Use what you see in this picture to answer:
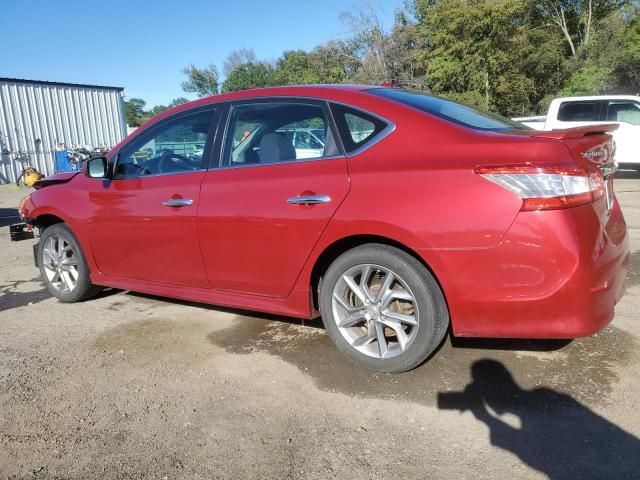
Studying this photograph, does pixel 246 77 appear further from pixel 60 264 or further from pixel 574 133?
pixel 574 133

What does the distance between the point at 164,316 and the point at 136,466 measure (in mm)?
2136

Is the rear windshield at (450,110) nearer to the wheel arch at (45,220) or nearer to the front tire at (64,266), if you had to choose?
the front tire at (64,266)

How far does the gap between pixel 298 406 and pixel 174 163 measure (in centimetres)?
215

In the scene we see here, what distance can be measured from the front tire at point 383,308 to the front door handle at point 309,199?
0.35 meters

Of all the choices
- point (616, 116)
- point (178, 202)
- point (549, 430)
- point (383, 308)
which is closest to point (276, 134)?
point (178, 202)

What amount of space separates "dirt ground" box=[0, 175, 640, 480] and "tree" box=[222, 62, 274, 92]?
6171 cm

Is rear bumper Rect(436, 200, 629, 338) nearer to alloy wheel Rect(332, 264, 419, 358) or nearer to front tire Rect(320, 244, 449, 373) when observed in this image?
front tire Rect(320, 244, 449, 373)

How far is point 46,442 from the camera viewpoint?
2.70m

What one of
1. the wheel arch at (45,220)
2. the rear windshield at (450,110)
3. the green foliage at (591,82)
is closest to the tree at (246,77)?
the green foliage at (591,82)

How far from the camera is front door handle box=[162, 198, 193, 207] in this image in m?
3.80

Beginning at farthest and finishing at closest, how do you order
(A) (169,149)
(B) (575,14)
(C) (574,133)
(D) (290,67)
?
(D) (290,67)
(B) (575,14)
(A) (169,149)
(C) (574,133)

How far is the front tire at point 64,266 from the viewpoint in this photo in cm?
477

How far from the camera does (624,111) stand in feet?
42.9

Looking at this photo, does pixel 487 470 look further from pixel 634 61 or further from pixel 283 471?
pixel 634 61
